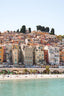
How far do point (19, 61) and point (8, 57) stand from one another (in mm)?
3614

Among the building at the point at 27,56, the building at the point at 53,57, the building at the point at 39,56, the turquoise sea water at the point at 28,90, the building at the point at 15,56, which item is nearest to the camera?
the turquoise sea water at the point at 28,90

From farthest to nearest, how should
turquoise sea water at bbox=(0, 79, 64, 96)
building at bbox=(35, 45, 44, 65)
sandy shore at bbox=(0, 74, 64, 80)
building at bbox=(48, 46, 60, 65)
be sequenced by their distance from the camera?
building at bbox=(48, 46, 60, 65), building at bbox=(35, 45, 44, 65), sandy shore at bbox=(0, 74, 64, 80), turquoise sea water at bbox=(0, 79, 64, 96)

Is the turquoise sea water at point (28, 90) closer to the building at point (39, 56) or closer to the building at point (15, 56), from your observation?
the building at point (15, 56)

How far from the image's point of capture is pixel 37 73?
234 feet

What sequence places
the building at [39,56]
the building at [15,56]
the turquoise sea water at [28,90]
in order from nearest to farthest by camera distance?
the turquoise sea water at [28,90], the building at [15,56], the building at [39,56]

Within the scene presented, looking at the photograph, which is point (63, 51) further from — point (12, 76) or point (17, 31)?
point (17, 31)

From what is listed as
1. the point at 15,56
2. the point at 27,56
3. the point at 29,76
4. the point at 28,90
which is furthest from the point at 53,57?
the point at 28,90

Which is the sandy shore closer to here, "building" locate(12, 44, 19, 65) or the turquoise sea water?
the turquoise sea water

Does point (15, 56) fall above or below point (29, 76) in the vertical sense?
above

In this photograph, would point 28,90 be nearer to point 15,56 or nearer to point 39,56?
point 15,56

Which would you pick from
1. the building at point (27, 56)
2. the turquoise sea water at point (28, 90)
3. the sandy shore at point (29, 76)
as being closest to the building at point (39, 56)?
the building at point (27, 56)

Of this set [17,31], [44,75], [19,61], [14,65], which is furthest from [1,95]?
[17,31]

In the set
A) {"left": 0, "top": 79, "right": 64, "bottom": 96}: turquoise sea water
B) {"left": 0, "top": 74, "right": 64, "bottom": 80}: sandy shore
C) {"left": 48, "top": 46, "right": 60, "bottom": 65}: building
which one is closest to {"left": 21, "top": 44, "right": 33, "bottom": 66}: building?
{"left": 48, "top": 46, "right": 60, "bottom": 65}: building

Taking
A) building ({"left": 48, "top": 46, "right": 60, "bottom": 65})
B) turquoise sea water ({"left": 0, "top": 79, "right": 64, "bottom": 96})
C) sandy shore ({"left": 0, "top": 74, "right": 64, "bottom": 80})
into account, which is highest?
building ({"left": 48, "top": 46, "right": 60, "bottom": 65})
